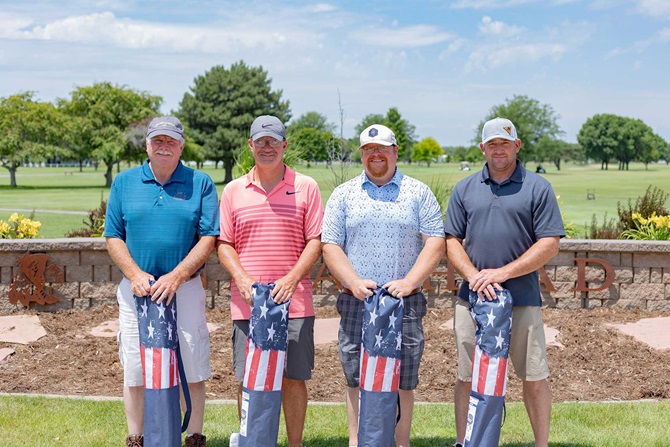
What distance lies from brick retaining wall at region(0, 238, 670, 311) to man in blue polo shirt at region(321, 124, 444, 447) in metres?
4.53

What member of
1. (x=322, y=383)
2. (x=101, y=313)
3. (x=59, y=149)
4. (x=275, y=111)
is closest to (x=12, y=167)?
(x=59, y=149)

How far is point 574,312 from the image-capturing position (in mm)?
8539

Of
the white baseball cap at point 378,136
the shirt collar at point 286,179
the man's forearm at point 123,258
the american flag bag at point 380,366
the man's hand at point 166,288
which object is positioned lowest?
the american flag bag at point 380,366

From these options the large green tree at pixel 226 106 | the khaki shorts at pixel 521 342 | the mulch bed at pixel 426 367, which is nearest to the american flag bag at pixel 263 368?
the khaki shorts at pixel 521 342

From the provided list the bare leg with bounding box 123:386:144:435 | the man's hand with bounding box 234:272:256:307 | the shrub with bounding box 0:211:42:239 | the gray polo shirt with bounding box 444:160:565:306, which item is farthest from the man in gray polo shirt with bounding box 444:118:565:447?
the shrub with bounding box 0:211:42:239

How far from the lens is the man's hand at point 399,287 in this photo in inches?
151

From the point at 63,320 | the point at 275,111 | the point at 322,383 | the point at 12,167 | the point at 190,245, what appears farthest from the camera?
the point at 275,111

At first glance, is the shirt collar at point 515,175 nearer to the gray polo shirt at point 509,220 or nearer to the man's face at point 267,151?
the gray polo shirt at point 509,220

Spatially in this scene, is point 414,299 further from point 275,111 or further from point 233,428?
point 275,111

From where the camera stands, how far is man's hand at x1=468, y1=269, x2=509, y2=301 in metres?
3.92

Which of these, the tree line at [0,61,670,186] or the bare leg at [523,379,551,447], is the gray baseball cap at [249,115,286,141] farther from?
the tree line at [0,61,670,186]

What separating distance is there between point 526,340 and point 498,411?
0.44 meters

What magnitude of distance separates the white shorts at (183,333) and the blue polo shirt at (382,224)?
87 centimetres

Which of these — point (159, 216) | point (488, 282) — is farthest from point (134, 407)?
point (488, 282)
